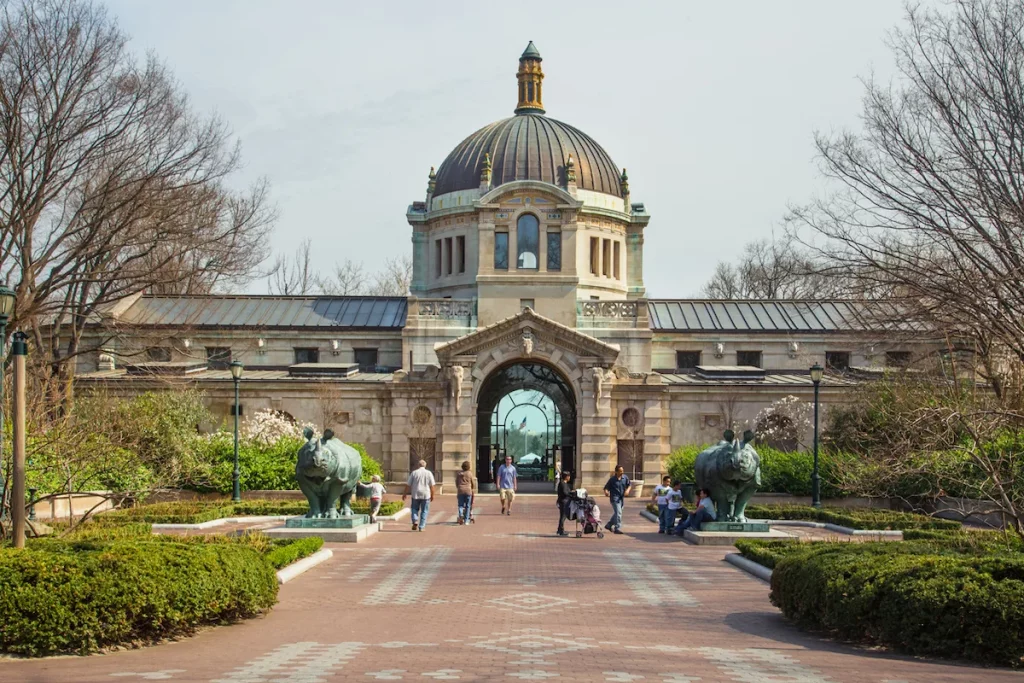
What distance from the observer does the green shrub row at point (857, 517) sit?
98.2 feet

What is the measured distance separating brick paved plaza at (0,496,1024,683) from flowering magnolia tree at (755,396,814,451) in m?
27.4

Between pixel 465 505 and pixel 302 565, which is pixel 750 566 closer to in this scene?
pixel 302 565

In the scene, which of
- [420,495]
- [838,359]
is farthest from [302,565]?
[838,359]

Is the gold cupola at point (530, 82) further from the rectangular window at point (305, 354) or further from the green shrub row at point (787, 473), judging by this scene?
the green shrub row at point (787, 473)

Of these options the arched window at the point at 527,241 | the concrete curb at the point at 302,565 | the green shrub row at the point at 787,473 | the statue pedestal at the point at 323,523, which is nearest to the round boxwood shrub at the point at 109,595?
the concrete curb at the point at 302,565

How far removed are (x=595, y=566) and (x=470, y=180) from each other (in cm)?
3965

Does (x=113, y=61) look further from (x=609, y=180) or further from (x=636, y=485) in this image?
(x=609, y=180)

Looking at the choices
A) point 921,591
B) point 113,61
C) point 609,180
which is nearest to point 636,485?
point 609,180

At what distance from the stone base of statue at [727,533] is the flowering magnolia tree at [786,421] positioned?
72.6 ft

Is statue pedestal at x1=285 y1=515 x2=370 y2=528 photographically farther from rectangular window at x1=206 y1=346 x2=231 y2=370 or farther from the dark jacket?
rectangular window at x1=206 y1=346 x2=231 y2=370

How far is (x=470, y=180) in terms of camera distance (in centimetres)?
5997

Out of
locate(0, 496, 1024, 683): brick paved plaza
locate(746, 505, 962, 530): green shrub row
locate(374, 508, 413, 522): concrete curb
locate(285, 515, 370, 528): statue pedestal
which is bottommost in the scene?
locate(0, 496, 1024, 683): brick paved plaza

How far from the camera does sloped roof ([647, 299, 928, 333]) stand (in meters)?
56.8

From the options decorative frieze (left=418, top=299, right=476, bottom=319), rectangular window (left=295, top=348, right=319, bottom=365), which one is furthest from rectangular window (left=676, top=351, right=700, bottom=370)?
rectangular window (left=295, top=348, right=319, bottom=365)
